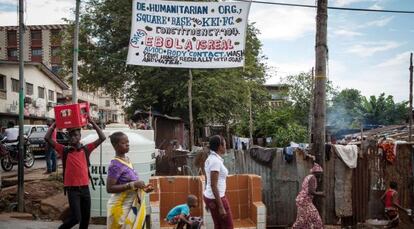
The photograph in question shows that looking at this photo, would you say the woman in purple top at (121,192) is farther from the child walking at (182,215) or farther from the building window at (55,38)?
the building window at (55,38)

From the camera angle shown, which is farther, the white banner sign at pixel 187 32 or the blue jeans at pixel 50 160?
the blue jeans at pixel 50 160

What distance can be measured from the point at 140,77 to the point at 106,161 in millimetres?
17785

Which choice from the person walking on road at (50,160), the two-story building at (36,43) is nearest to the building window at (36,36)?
the two-story building at (36,43)

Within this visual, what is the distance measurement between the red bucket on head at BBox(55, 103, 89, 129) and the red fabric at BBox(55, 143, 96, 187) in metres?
0.34

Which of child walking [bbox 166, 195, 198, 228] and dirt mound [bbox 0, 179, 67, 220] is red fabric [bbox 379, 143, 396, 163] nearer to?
child walking [bbox 166, 195, 198, 228]

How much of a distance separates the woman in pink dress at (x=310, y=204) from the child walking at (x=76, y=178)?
343cm

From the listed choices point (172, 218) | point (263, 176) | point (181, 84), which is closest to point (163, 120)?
point (181, 84)

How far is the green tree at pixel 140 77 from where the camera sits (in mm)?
24500

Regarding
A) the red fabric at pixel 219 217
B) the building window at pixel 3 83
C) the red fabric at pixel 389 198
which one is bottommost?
the red fabric at pixel 389 198

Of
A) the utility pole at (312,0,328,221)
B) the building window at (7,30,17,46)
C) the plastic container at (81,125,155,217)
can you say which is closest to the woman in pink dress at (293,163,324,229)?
the utility pole at (312,0,328,221)

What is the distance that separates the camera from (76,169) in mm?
6016

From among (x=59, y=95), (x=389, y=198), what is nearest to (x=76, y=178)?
(x=389, y=198)

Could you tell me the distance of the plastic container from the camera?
916 centimetres

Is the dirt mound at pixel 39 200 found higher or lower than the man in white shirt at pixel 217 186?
lower
